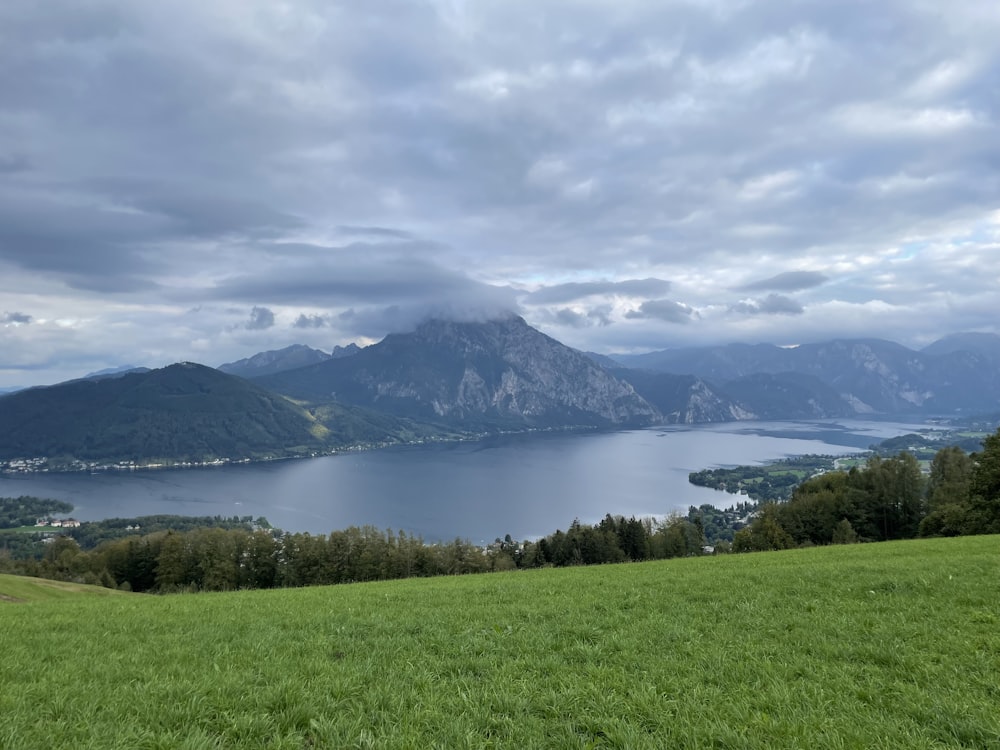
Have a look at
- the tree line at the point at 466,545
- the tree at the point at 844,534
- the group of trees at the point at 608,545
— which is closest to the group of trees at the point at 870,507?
the tree at the point at 844,534

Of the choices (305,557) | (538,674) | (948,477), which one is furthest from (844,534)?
(538,674)

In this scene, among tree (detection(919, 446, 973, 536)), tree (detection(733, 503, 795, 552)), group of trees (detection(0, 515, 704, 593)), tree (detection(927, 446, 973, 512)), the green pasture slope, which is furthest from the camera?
group of trees (detection(0, 515, 704, 593))

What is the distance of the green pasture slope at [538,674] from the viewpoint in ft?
18.7

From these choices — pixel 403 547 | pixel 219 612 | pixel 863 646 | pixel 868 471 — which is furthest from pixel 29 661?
pixel 868 471

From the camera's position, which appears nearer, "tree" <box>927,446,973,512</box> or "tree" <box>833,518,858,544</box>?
"tree" <box>833,518,858,544</box>

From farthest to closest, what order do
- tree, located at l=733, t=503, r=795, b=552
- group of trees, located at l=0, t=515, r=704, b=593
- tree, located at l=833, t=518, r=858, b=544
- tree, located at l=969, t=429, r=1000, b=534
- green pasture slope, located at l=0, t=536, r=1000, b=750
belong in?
group of trees, located at l=0, t=515, r=704, b=593 → tree, located at l=733, t=503, r=795, b=552 → tree, located at l=833, t=518, r=858, b=544 → tree, located at l=969, t=429, r=1000, b=534 → green pasture slope, located at l=0, t=536, r=1000, b=750

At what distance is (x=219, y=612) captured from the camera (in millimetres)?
13844

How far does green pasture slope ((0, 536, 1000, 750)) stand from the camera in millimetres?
5711

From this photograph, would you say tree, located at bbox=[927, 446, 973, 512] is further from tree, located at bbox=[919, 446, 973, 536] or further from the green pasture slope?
the green pasture slope

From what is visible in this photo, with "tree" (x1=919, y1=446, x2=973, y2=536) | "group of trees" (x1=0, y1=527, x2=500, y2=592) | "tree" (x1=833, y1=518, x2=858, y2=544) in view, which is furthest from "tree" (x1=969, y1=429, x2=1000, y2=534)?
"group of trees" (x1=0, y1=527, x2=500, y2=592)

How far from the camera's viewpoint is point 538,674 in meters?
7.73

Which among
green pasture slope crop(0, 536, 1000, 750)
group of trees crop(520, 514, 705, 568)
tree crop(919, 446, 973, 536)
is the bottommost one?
group of trees crop(520, 514, 705, 568)

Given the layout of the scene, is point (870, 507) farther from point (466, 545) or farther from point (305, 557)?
point (305, 557)

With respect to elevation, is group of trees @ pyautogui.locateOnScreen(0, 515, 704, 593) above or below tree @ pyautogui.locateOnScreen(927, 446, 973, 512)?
below
